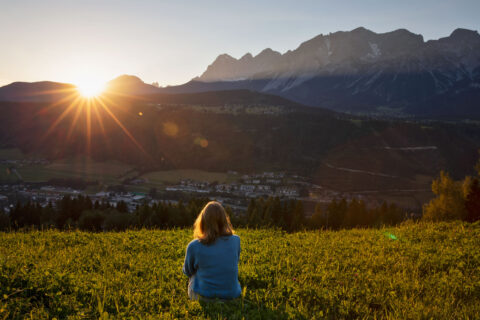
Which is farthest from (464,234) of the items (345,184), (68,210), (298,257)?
(345,184)

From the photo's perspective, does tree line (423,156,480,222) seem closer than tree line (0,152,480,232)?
No

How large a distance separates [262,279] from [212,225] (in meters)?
1.87

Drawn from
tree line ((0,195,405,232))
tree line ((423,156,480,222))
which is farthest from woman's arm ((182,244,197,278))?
tree line ((423,156,480,222))

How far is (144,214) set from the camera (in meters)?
27.9

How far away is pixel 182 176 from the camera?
110m

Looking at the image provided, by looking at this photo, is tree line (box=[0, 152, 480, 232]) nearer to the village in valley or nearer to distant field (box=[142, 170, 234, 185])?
the village in valley

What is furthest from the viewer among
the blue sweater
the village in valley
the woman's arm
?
the village in valley

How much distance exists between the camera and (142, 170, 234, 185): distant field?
341ft

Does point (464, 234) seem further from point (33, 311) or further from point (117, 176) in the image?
point (117, 176)

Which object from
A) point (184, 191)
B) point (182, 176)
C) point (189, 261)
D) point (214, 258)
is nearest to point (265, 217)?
point (189, 261)

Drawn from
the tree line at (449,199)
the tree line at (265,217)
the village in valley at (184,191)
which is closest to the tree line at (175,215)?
the tree line at (265,217)

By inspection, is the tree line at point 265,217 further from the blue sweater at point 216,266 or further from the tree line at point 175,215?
the blue sweater at point 216,266

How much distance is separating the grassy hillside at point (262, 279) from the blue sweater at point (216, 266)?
0.29 meters

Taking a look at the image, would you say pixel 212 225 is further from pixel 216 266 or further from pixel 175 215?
pixel 175 215
